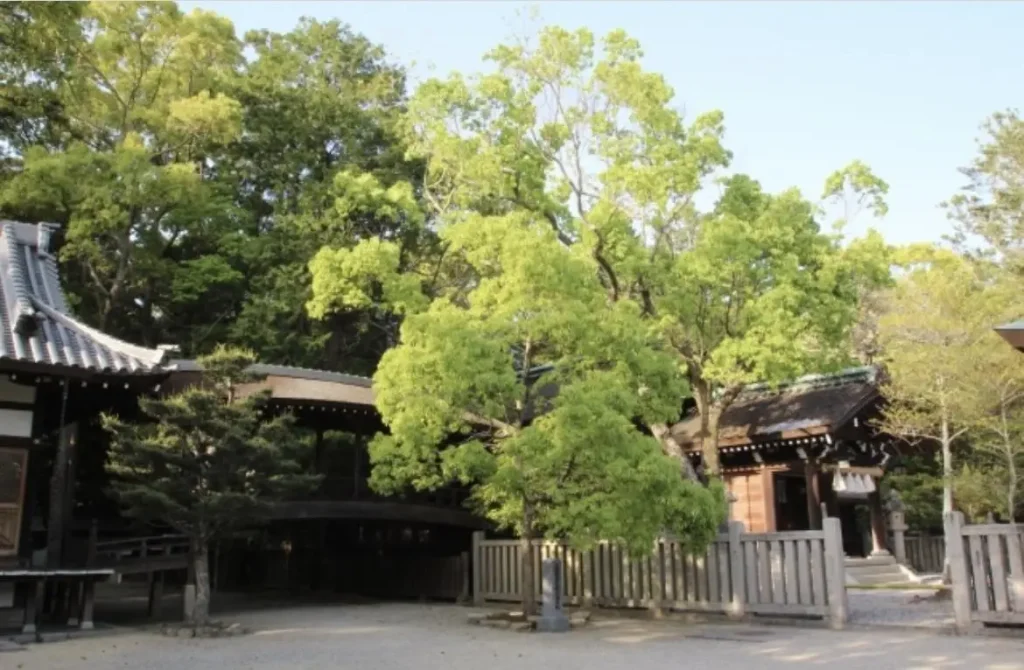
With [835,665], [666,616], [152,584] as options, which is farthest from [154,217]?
[835,665]

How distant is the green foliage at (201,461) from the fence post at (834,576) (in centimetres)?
749

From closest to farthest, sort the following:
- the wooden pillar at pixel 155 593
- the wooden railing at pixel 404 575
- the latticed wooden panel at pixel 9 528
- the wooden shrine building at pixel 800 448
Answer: the latticed wooden panel at pixel 9 528 → the wooden pillar at pixel 155 593 → the wooden railing at pixel 404 575 → the wooden shrine building at pixel 800 448

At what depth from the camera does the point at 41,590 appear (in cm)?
1082

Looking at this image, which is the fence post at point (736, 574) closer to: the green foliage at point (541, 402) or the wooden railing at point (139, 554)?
the green foliage at point (541, 402)

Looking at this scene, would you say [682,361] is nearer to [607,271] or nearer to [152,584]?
[607,271]

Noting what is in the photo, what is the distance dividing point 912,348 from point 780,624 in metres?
6.13

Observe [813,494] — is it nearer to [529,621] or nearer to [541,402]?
[541,402]

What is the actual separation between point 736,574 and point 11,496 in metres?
10.1

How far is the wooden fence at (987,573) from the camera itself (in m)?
9.81

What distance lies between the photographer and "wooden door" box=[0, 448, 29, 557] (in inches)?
430

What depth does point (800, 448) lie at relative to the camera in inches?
725

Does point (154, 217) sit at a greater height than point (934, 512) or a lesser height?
greater

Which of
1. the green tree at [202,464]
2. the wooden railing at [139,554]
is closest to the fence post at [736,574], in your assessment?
the green tree at [202,464]

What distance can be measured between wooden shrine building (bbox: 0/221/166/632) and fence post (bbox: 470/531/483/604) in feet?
22.7
